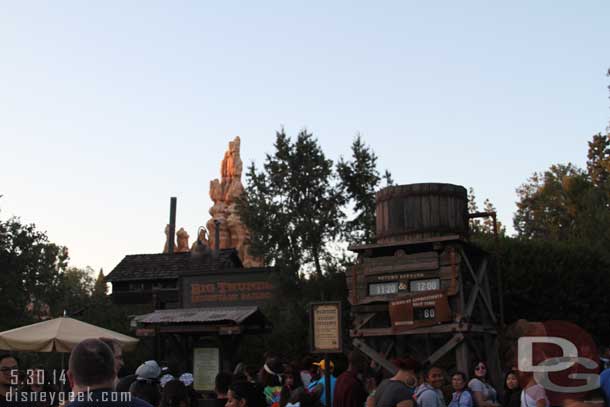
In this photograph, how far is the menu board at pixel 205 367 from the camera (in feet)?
64.9

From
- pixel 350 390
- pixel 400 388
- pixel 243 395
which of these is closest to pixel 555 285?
pixel 350 390

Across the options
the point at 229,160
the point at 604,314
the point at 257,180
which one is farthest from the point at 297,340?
the point at 229,160

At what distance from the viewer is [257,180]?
2711 centimetres

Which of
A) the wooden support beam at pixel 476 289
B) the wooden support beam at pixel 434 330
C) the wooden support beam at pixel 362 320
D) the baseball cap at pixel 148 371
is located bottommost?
the baseball cap at pixel 148 371

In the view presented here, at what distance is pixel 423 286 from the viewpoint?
17109 millimetres

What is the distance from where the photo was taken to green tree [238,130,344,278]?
25.8 m

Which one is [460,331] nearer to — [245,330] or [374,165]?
[245,330]

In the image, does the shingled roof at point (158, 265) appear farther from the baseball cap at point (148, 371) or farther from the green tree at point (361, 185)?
the baseball cap at point (148, 371)

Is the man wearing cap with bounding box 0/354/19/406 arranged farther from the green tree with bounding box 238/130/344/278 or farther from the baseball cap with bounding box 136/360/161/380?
the green tree with bounding box 238/130/344/278

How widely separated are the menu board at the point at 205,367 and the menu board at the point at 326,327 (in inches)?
381

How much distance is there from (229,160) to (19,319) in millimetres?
54978

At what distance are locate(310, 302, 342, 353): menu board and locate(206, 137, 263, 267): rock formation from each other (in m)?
63.2

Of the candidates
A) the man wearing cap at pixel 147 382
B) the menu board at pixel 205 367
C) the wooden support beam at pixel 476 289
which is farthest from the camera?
the menu board at pixel 205 367

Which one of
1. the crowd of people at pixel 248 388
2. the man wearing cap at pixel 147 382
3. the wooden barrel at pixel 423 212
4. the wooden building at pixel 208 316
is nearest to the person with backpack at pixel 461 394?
the crowd of people at pixel 248 388
